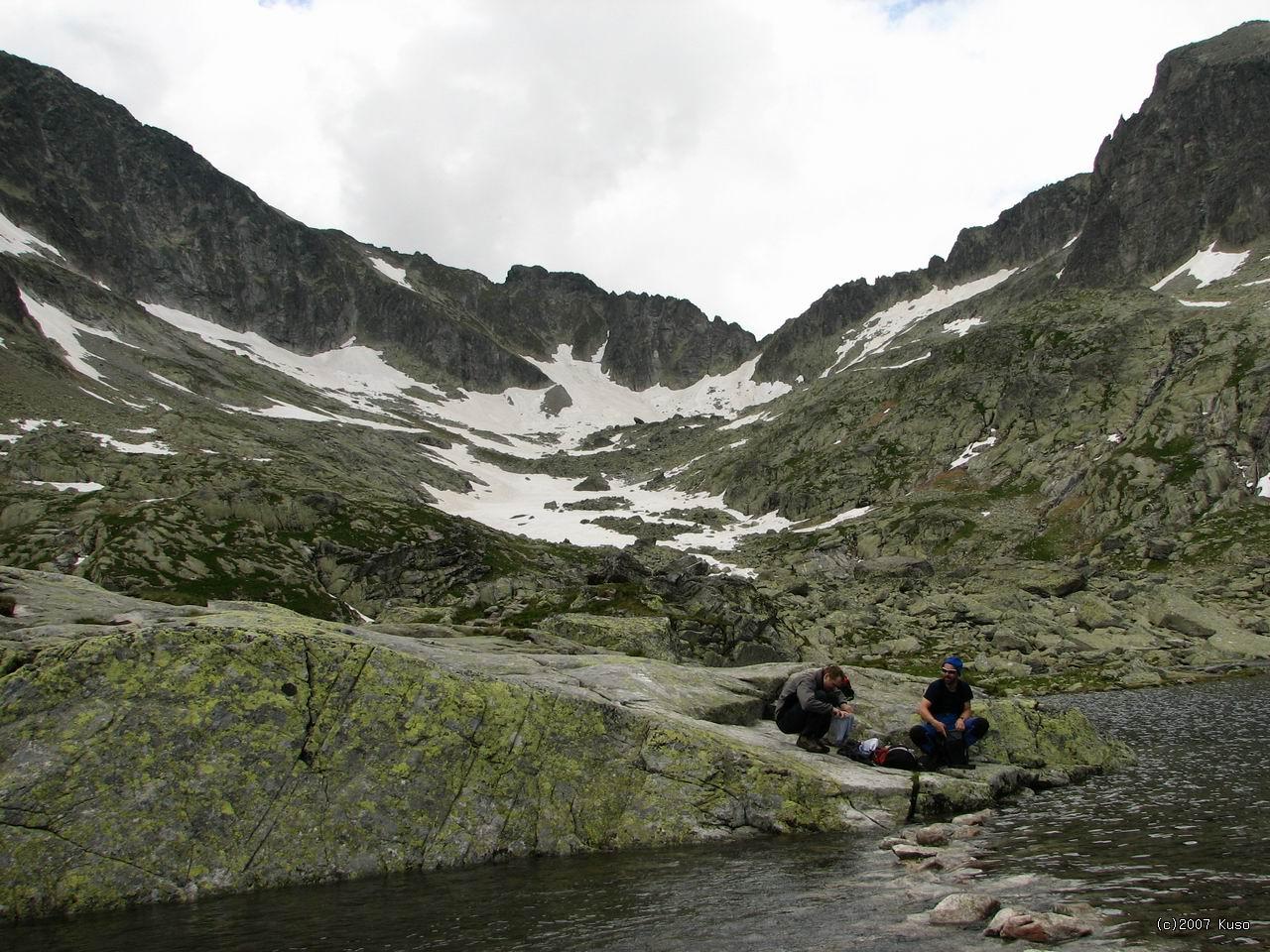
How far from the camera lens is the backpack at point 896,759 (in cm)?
1703

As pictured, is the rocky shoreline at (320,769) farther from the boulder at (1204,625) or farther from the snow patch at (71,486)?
the snow patch at (71,486)

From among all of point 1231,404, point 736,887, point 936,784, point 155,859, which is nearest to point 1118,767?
point 936,784

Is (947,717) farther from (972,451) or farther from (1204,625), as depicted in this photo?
(972,451)

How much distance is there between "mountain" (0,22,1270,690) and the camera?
58.6 meters

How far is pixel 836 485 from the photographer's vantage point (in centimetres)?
13212

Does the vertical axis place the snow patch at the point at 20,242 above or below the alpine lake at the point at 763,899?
above

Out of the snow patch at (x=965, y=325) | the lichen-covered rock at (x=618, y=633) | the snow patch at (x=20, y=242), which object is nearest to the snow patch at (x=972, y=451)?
the snow patch at (x=965, y=325)

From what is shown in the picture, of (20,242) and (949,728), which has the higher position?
(20,242)

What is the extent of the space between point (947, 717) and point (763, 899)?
10.5 m

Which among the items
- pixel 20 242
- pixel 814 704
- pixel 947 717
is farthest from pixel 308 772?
pixel 20 242

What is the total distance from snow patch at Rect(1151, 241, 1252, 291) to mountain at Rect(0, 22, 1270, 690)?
1.06 m

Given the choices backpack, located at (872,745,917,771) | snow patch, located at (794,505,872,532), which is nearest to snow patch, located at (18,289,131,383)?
snow patch, located at (794,505,872,532)

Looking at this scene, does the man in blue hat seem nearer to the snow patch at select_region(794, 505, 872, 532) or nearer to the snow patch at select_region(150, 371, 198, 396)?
the snow patch at select_region(794, 505, 872, 532)

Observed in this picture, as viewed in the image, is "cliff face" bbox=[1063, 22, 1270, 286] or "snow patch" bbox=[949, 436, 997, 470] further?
"cliff face" bbox=[1063, 22, 1270, 286]
